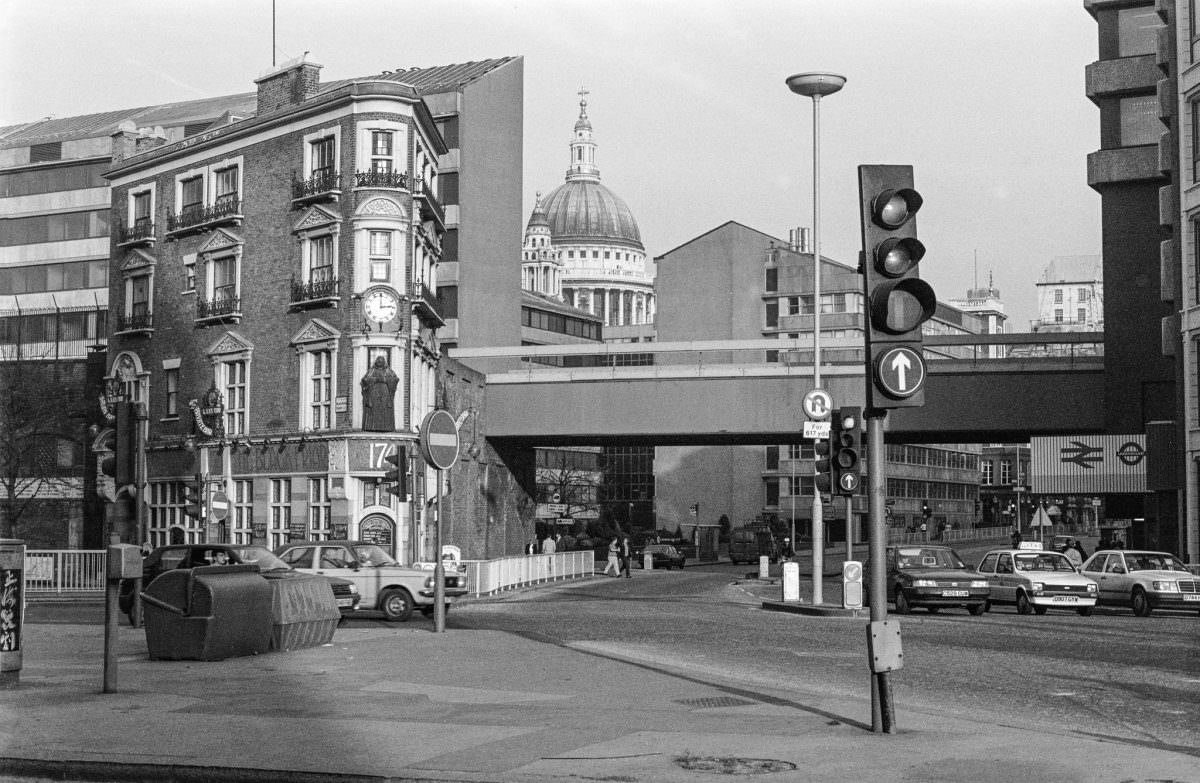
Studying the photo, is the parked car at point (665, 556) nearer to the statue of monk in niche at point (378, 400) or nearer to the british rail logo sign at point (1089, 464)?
the british rail logo sign at point (1089, 464)

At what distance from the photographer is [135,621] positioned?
2469 centimetres

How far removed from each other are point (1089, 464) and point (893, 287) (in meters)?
40.6

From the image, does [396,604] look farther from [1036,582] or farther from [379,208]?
[379,208]

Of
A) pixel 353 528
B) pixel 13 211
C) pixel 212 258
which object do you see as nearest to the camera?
Result: pixel 353 528

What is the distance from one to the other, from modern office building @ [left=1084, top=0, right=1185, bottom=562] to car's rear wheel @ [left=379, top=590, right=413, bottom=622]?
78.1 feet

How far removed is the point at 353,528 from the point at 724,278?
7516cm

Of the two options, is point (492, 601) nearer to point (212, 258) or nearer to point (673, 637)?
point (673, 637)

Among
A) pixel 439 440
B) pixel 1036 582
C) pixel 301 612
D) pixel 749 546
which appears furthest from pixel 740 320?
pixel 301 612

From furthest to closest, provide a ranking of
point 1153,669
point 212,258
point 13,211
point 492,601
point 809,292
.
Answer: point 809,292
point 13,211
point 212,258
point 492,601
point 1153,669

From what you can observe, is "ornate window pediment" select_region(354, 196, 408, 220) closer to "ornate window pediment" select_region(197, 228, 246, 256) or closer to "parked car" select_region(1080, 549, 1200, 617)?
"ornate window pediment" select_region(197, 228, 246, 256)

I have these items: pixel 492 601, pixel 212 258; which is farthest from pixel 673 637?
pixel 212 258

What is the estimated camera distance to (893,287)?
11.1 meters

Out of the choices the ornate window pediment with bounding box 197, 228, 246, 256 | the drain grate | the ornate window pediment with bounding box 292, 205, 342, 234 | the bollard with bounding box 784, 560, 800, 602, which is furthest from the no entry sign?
the ornate window pediment with bounding box 197, 228, 246, 256

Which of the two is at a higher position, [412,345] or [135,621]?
[412,345]
